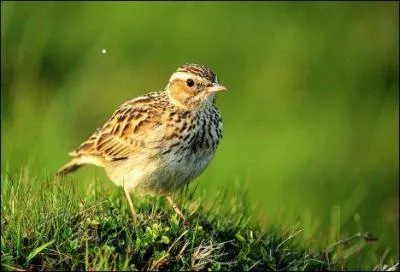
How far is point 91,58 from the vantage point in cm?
1368

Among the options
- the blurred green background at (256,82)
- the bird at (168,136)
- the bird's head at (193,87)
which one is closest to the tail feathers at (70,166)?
the bird at (168,136)

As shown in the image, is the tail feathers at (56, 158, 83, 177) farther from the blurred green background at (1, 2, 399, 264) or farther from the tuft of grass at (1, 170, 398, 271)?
the blurred green background at (1, 2, 399, 264)

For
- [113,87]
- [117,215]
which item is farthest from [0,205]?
[113,87]

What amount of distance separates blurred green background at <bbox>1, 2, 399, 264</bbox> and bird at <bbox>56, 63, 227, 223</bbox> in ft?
8.98

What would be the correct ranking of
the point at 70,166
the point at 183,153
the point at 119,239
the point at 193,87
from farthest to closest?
the point at 70,166, the point at 193,87, the point at 183,153, the point at 119,239

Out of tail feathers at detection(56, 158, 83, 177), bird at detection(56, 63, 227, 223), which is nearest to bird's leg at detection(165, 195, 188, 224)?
bird at detection(56, 63, 227, 223)

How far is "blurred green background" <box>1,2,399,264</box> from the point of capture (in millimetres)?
11766

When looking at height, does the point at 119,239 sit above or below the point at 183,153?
below

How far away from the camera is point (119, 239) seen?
6512mm

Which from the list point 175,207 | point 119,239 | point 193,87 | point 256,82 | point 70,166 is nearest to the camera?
point 119,239

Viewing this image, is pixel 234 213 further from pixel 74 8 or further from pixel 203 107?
pixel 74 8

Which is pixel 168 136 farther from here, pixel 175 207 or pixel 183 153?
pixel 175 207

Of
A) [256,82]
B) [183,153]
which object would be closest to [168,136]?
[183,153]

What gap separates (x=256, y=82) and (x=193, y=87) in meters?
5.53
